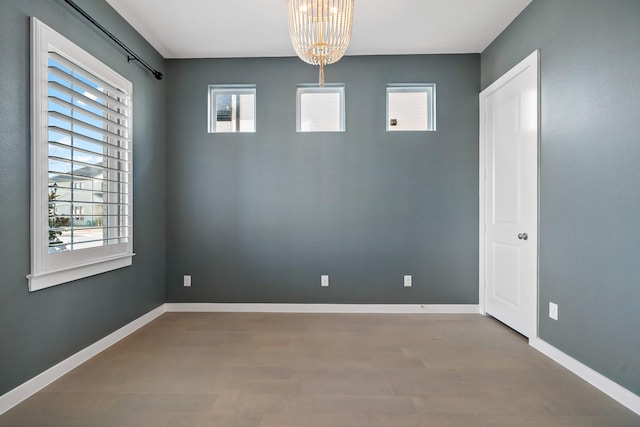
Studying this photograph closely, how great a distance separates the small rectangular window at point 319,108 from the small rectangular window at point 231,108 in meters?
0.56

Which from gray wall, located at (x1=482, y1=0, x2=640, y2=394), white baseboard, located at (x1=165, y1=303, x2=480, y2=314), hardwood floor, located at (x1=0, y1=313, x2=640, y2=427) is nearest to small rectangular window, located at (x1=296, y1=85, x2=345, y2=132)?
gray wall, located at (x1=482, y1=0, x2=640, y2=394)

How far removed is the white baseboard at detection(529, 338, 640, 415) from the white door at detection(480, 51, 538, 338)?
157 mm

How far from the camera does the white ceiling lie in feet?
9.07

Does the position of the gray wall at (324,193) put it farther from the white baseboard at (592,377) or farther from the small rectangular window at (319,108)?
the white baseboard at (592,377)

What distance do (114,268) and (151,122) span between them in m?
1.55

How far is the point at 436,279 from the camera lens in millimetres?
3672

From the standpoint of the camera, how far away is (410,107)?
3738mm

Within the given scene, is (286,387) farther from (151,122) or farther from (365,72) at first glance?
(365,72)

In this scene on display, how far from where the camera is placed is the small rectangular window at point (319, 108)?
3750 millimetres

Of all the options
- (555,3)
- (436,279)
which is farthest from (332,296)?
(555,3)

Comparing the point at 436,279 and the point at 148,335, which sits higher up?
the point at 436,279

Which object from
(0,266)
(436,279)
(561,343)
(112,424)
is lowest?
(112,424)

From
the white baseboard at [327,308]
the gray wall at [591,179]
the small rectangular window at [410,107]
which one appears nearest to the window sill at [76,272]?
the white baseboard at [327,308]

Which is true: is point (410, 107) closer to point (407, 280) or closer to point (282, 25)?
point (282, 25)
